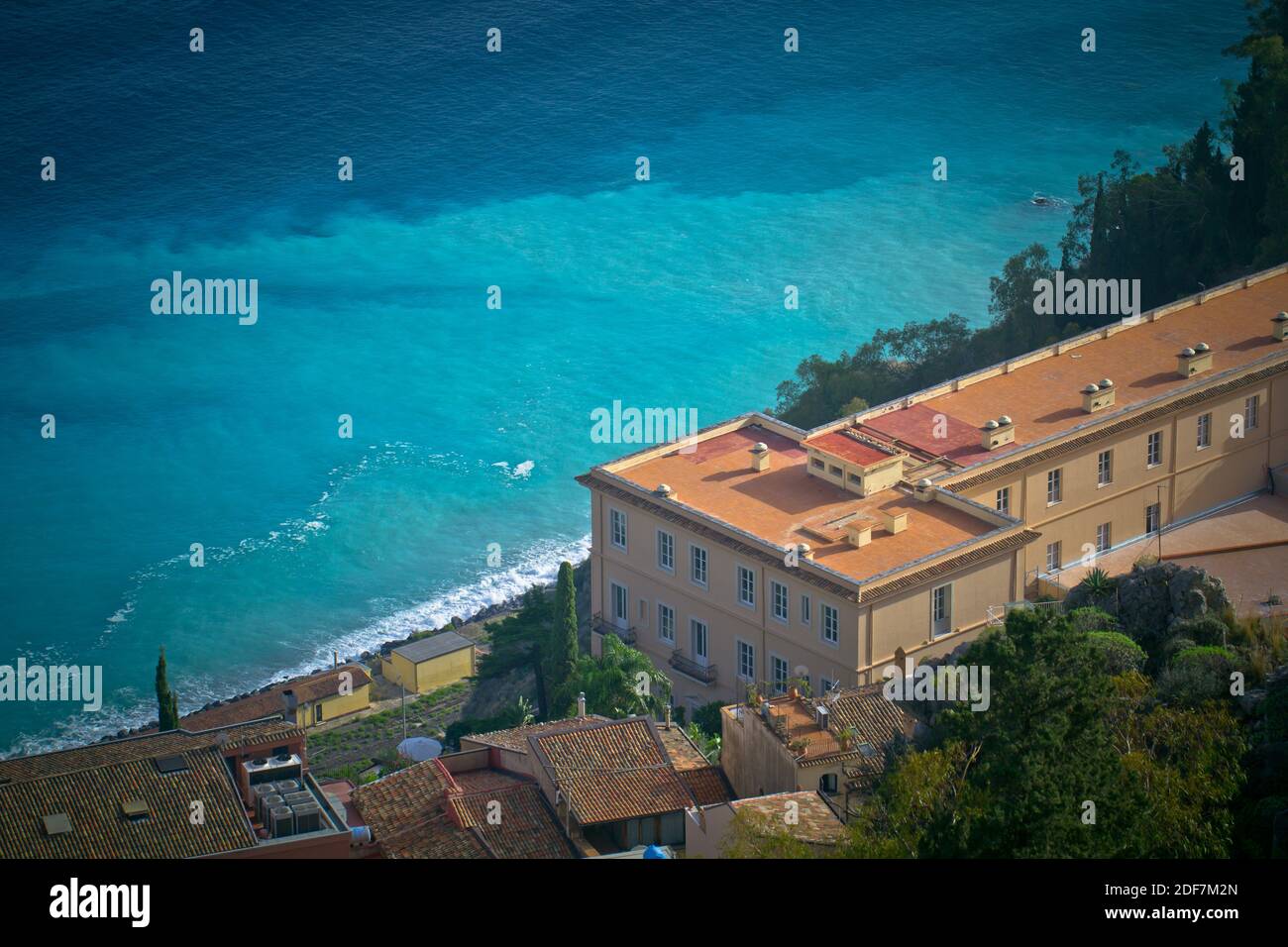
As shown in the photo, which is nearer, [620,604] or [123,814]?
[123,814]

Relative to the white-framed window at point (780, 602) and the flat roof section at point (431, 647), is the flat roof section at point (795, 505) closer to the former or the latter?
the white-framed window at point (780, 602)

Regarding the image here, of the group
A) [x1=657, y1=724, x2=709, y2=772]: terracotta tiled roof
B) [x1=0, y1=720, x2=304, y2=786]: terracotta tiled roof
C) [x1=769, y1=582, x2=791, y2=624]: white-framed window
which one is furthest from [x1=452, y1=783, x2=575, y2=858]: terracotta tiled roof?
[x1=769, y1=582, x2=791, y2=624]: white-framed window

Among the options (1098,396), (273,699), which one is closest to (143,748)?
(1098,396)

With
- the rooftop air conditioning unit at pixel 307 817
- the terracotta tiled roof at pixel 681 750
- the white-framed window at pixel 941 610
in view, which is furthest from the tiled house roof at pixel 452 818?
the white-framed window at pixel 941 610

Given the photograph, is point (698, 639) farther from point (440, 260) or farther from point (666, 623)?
point (440, 260)

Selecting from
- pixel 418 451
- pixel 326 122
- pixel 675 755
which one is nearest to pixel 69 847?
pixel 675 755
